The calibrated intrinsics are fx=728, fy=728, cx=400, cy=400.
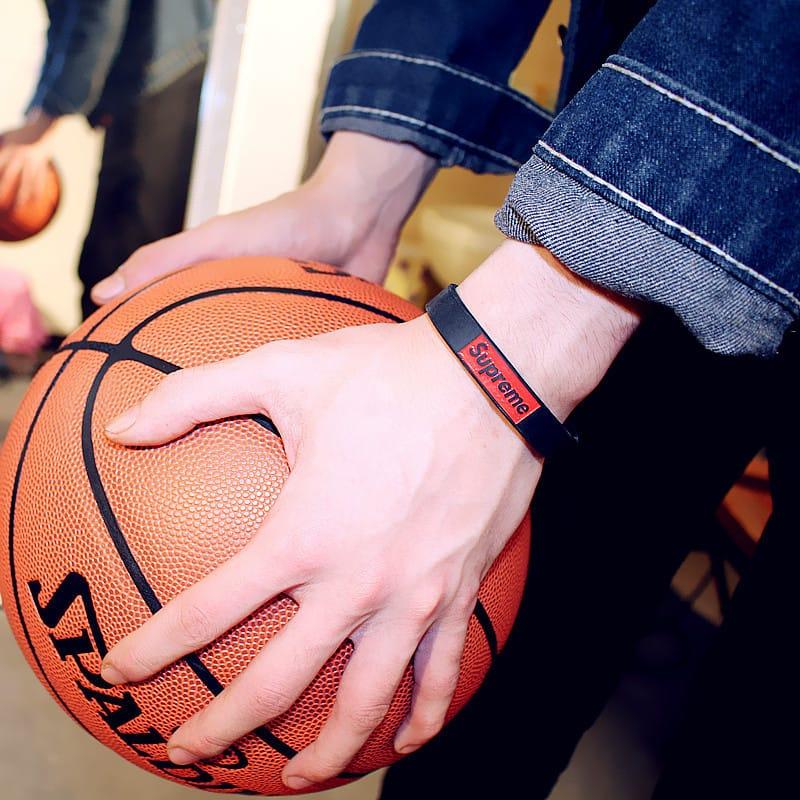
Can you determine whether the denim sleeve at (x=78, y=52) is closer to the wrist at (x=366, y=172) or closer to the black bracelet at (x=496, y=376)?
the wrist at (x=366, y=172)

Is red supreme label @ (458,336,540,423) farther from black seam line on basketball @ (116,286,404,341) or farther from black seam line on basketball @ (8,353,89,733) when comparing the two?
black seam line on basketball @ (8,353,89,733)

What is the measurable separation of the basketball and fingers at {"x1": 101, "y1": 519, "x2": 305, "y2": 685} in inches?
70.1

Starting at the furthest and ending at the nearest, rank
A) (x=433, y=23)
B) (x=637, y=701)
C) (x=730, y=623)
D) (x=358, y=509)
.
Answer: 1. (x=637, y=701)
2. (x=433, y=23)
3. (x=730, y=623)
4. (x=358, y=509)

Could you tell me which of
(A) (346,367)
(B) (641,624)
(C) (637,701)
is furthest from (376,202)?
(C) (637,701)

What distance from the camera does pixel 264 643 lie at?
57cm

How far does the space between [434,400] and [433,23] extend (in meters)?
0.58

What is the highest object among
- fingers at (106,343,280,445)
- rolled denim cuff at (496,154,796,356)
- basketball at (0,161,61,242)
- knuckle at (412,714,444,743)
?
rolled denim cuff at (496,154,796,356)

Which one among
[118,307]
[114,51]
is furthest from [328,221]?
[114,51]

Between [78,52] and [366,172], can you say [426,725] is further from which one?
[78,52]

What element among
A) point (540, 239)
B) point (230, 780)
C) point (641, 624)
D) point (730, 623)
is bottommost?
point (230, 780)

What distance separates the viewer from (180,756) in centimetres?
61

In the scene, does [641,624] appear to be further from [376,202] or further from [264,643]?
[376,202]

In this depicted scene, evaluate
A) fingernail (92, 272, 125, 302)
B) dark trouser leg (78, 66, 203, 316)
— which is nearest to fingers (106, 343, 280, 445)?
fingernail (92, 272, 125, 302)

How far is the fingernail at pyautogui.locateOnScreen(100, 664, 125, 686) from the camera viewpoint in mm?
572
